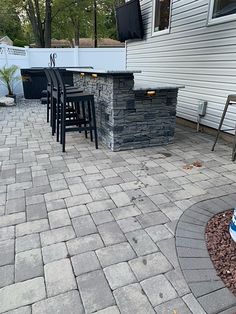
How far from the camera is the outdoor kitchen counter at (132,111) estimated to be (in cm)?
358

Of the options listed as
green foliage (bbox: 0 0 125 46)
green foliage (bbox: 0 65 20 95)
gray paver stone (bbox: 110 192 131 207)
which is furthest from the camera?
green foliage (bbox: 0 0 125 46)

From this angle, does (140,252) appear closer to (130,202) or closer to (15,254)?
(130,202)

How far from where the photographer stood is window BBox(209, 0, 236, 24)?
13.1ft

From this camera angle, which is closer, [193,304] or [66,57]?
[193,304]

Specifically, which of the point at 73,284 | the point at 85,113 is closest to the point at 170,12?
the point at 85,113

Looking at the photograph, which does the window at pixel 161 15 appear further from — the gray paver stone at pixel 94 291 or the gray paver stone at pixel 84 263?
the gray paver stone at pixel 94 291

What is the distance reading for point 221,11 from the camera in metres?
4.23

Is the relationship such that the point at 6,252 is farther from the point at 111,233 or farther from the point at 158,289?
the point at 158,289

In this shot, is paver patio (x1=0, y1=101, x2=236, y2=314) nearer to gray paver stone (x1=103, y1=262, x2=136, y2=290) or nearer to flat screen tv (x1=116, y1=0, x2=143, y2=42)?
gray paver stone (x1=103, y1=262, x2=136, y2=290)

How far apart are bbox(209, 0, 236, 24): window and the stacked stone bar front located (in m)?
1.40

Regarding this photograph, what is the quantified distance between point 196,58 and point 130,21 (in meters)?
3.06

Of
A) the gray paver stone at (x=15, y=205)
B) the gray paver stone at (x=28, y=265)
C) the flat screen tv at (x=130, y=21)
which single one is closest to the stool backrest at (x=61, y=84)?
the gray paver stone at (x=15, y=205)

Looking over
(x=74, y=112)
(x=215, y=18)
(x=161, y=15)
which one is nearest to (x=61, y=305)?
(x=74, y=112)

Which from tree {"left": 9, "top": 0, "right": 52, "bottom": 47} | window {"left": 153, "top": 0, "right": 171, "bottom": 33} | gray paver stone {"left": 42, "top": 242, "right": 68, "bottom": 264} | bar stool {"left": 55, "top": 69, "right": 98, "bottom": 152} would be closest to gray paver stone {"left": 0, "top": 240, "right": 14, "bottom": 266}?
gray paver stone {"left": 42, "top": 242, "right": 68, "bottom": 264}
